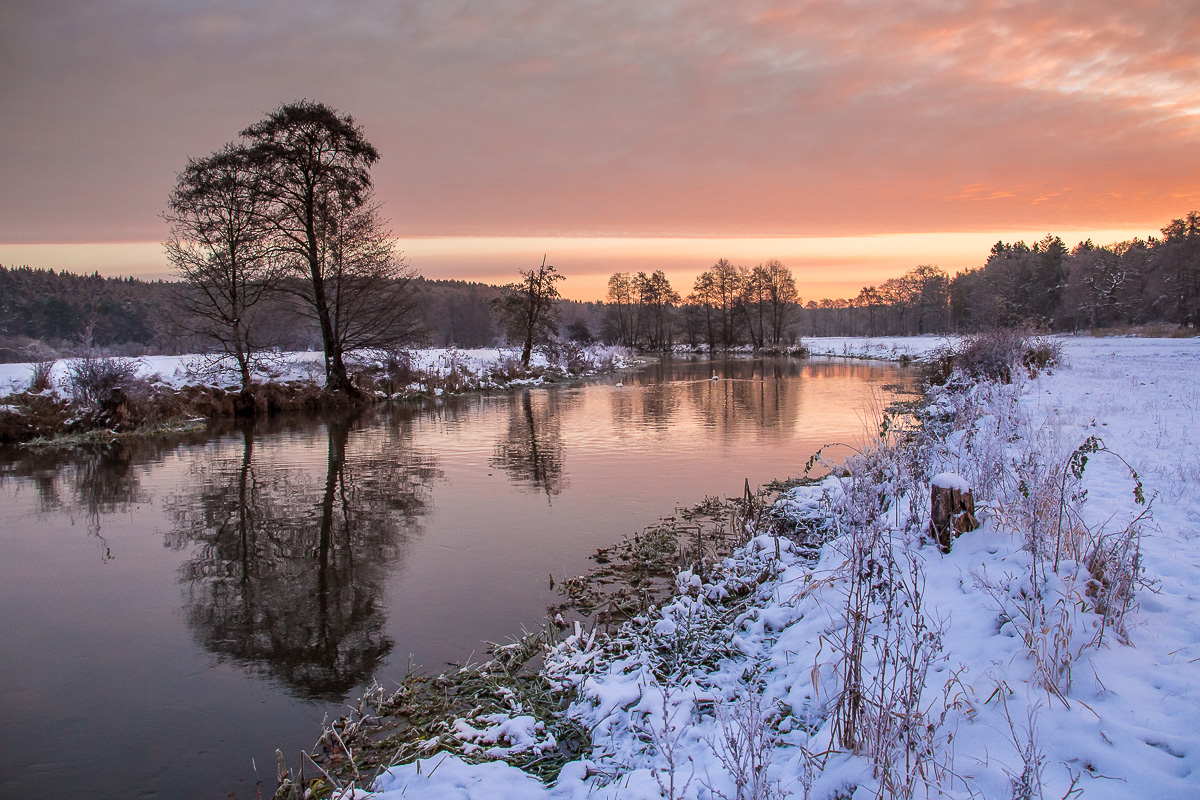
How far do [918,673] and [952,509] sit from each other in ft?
7.04

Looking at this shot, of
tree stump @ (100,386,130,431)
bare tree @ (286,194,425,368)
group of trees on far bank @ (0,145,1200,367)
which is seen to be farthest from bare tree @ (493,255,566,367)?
tree stump @ (100,386,130,431)

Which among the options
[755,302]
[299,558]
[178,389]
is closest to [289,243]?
[178,389]

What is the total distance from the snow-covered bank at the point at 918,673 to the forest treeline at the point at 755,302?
65.9 feet

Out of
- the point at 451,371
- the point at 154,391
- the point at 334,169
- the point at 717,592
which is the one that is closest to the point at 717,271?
the point at 451,371

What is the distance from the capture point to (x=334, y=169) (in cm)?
2034

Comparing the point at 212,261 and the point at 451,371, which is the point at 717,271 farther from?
the point at 212,261

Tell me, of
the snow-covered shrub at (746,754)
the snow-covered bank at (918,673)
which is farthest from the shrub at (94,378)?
the snow-covered shrub at (746,754)

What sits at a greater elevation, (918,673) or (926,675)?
(918,673)

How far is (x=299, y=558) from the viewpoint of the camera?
22.5ft

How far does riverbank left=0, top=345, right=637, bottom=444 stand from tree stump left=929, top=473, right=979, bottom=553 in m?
18.6

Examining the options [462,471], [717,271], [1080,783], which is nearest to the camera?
[1080,783]

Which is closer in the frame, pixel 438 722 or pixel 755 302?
pixel 438 722

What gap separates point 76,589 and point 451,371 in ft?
73.3

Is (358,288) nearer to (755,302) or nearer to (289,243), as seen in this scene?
(289,243)
